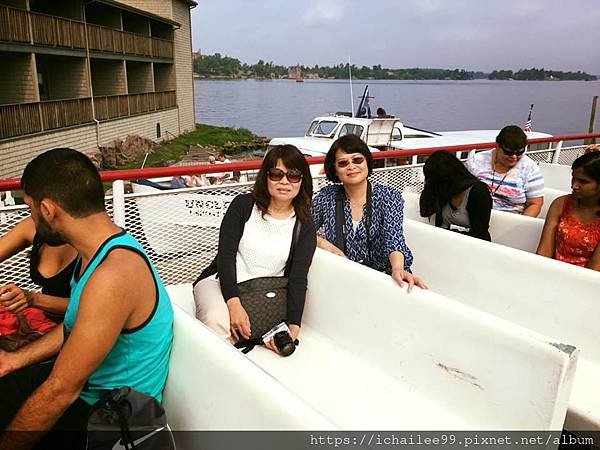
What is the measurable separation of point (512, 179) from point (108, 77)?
21.2 m

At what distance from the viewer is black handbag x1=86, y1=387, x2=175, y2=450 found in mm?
1495

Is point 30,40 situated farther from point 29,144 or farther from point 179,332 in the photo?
point 179,332

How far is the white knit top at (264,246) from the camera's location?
273 cm

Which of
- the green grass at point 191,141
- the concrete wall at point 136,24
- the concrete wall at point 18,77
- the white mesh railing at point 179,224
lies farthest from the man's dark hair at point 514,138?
the concrete wall at point 136,24

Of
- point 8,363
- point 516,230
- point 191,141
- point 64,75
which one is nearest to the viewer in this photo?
point 8,363

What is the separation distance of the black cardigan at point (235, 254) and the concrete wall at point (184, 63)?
26568mm

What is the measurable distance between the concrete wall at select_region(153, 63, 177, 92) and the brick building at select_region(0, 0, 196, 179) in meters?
0.05

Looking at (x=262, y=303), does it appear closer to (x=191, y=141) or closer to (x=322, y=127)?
(x=322, y=127)

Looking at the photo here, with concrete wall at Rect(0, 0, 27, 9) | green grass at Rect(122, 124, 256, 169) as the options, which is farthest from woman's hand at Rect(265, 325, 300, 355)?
green grass at Rect(122, 124, 256, 169)

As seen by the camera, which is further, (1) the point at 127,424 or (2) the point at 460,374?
(2) the point at 460,374

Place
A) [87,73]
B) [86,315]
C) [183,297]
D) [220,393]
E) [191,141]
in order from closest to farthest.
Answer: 1. [86,315]
2. [220,393]
3. [183,297]
4. [87,73]
5. [191,141]

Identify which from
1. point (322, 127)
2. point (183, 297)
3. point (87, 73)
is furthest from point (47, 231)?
point (87, 73)

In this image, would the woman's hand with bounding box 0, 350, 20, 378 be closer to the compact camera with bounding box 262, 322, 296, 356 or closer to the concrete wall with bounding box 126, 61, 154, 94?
the compact camera with bounding box 262, 322, 296, 356

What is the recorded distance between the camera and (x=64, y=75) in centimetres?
1842
